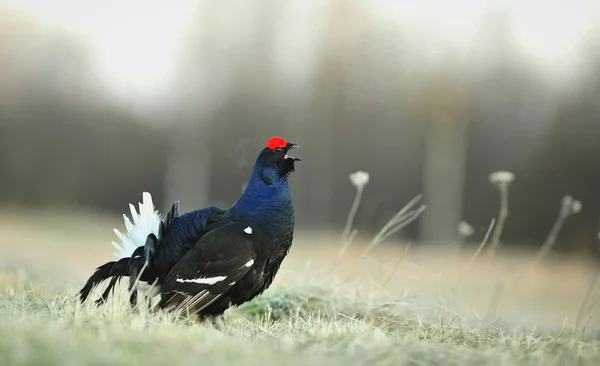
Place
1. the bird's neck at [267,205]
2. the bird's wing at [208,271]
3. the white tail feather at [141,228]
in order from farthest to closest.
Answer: the white tail feather at [141,228], the bird's neck at [267,205], the bird's wing at [208,271]

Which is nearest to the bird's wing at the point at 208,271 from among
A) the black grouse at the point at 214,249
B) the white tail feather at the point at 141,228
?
the black grouse at the point at 214,249

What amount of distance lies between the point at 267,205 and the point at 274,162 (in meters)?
0.32

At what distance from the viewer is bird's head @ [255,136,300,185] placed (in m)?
4.27

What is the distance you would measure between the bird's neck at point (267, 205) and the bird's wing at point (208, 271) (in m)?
0.17

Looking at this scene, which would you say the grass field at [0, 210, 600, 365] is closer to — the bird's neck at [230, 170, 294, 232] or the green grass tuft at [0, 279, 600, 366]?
the green grass tuft at [0, 279, 600, 366]

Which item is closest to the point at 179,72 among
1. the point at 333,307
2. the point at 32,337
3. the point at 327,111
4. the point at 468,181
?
the point at 327,111

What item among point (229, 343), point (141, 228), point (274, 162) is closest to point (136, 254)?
point (141, 228)

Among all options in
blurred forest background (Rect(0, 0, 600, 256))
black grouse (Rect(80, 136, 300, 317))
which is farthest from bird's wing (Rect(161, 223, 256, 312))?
blurred forest background (Rect(0, 0, 600, 256))

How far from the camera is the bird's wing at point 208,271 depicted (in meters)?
3.92

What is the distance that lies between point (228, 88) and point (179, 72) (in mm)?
1552

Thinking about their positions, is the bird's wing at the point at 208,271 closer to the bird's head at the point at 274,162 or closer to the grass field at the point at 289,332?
the grass field at the point at 289,332

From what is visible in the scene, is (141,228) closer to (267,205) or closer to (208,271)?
(208,271)

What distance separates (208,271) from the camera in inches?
156

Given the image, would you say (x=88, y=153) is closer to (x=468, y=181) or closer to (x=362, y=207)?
Result: (x=362, y=207)
